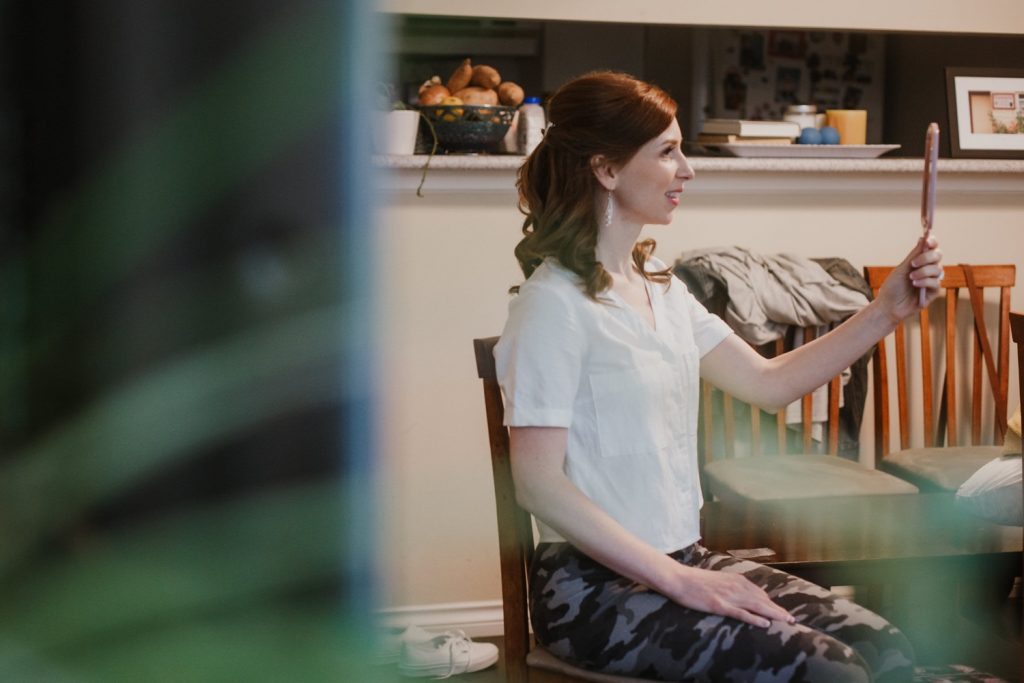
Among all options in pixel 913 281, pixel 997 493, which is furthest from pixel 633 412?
pixel 997 493

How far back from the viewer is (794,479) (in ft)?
8.00

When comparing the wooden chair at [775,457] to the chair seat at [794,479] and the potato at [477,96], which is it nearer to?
the chair seat at [794,479]

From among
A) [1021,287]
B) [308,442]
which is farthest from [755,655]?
[1021,287]

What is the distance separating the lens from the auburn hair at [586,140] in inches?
63.1

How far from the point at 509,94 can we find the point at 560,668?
65.1 inches

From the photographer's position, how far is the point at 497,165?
8.89ft

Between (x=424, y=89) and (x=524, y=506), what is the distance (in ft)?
5.19

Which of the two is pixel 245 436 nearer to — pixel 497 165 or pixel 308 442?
pixel 308 442

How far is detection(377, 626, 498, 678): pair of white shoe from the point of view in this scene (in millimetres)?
2514

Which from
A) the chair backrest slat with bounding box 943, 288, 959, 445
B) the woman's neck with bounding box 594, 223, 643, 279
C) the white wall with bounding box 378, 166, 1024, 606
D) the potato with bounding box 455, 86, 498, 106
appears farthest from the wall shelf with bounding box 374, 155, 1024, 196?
the woman's neck with bounding box 594, 223, 643, 279

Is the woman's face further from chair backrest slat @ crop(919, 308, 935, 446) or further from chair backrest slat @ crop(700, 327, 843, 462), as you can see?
chair backrest slat @ crop(919, 308, 935, 446)

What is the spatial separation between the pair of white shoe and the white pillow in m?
1.26

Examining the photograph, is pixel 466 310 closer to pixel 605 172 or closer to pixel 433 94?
pixel 433 94

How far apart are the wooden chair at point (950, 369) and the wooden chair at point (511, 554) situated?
1471 millimetres
